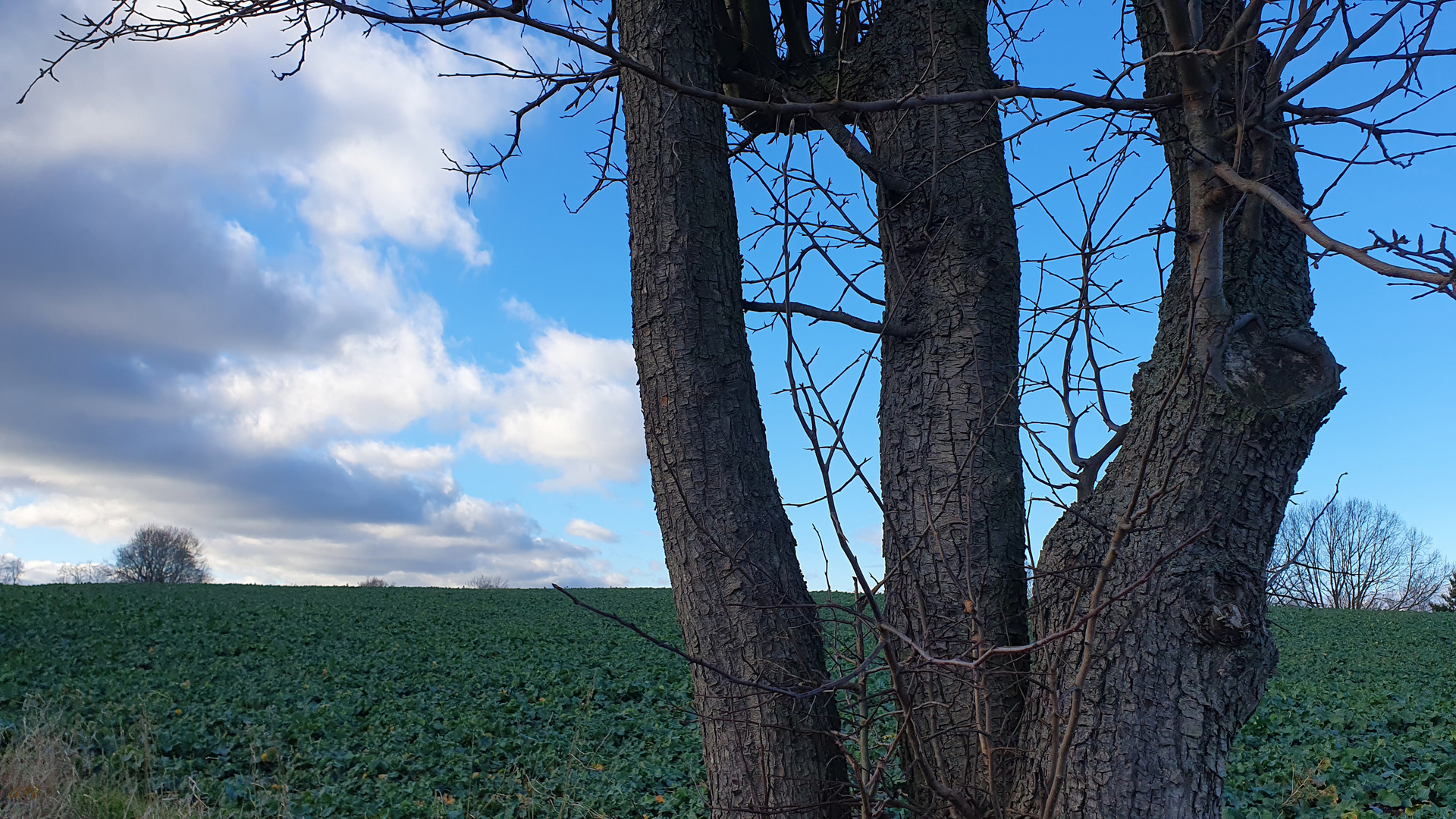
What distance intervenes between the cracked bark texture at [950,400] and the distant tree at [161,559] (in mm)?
52846

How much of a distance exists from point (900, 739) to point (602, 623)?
1746cm

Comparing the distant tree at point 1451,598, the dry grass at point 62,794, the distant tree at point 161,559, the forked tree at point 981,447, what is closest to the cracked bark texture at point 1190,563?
the forked tree at point 981,447

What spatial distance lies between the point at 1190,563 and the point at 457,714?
27.4 ft

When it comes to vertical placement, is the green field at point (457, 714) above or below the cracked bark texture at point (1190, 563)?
below

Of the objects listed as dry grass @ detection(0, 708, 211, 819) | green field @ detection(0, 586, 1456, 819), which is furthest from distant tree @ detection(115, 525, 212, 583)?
dry grass @ detection(0, 708, 211, 819)

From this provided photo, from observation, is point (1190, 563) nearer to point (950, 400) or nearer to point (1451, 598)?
point (950, 400)

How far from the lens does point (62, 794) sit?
5.47 meters

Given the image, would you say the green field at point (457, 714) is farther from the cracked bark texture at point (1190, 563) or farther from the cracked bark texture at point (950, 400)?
the cracked bark texture at point (950, 400)

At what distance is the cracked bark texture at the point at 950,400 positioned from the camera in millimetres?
2771

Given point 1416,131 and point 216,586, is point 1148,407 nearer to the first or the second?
point 1416,131

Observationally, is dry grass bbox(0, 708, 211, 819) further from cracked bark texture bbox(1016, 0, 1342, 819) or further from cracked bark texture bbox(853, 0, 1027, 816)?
cracked bark texture bbox(1016, 0, 1342, 819)

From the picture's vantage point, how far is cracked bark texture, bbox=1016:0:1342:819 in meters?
2.41

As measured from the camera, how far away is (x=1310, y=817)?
5.35m

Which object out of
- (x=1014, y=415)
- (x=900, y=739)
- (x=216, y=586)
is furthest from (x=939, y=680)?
(x=216, y=586)
